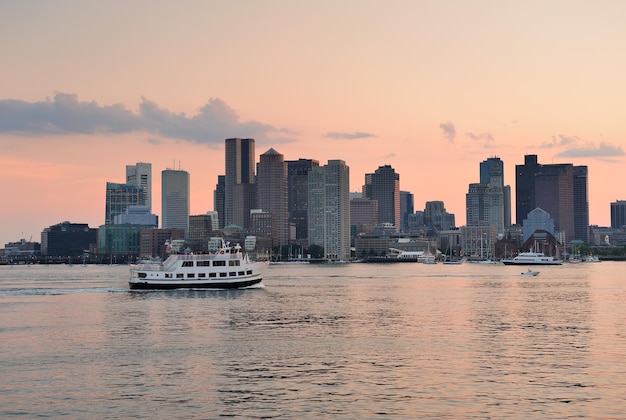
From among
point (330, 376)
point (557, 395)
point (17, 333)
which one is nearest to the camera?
point (557, 395)

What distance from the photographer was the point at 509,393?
5275 cm

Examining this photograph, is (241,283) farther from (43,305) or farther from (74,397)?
(74,397)

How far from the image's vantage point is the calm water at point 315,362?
163 ft

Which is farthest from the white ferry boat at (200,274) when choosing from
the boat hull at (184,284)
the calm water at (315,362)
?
the calm water at (315,362)

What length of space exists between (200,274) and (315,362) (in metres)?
90.2

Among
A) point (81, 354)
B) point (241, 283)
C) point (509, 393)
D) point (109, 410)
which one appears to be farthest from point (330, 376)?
point (241, 283)

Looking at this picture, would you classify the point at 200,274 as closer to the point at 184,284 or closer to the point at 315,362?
the point at 184,284

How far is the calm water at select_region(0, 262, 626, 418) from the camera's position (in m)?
49.8

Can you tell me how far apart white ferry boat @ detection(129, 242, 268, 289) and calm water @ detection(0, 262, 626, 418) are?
34797 mm

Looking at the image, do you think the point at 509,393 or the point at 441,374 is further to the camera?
the point at 441,374

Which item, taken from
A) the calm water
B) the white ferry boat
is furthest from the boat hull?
the calm water

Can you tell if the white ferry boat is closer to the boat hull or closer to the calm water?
the boat hull

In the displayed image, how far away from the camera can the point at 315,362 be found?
6494cm

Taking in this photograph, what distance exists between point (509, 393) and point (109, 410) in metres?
23.9
